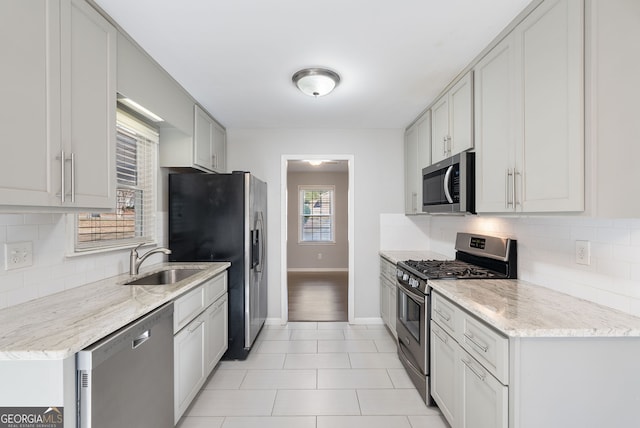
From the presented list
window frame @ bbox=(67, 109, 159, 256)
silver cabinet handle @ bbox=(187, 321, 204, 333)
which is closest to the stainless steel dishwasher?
silver cabinet handle @ bbox=(187, 321, 204, 333)

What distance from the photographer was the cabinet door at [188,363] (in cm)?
192

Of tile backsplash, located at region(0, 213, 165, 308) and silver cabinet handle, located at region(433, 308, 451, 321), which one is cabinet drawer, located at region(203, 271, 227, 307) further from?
silver cabinet handle, located at region(433, 308, 451, 321)

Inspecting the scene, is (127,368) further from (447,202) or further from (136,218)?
(447,202)

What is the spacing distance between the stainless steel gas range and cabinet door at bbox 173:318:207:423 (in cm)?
157

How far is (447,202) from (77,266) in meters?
2.49

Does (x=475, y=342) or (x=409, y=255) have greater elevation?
(x=409, y=255)

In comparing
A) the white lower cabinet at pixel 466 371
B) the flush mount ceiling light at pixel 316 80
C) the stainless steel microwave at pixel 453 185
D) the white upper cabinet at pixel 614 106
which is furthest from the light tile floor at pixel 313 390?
the flush mount ceiling light at pixel 316 80

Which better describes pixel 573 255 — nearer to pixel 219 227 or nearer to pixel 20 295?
pixel 219 227

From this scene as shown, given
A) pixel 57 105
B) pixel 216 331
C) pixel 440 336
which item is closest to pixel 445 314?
pixel 440 336

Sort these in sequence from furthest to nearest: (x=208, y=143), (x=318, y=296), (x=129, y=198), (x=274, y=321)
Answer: (x=318, y=296) → (x=274, y=321) → (x=208, y=143) → (x=129, y=198)

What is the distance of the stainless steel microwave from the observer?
2205 millimetres

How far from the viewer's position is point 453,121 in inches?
99.0

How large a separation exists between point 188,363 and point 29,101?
1.65 m

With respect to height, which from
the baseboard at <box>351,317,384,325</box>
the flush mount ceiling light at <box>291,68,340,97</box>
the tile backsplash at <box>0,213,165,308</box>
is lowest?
the baseboard at <box>351,317,384,325</box>
